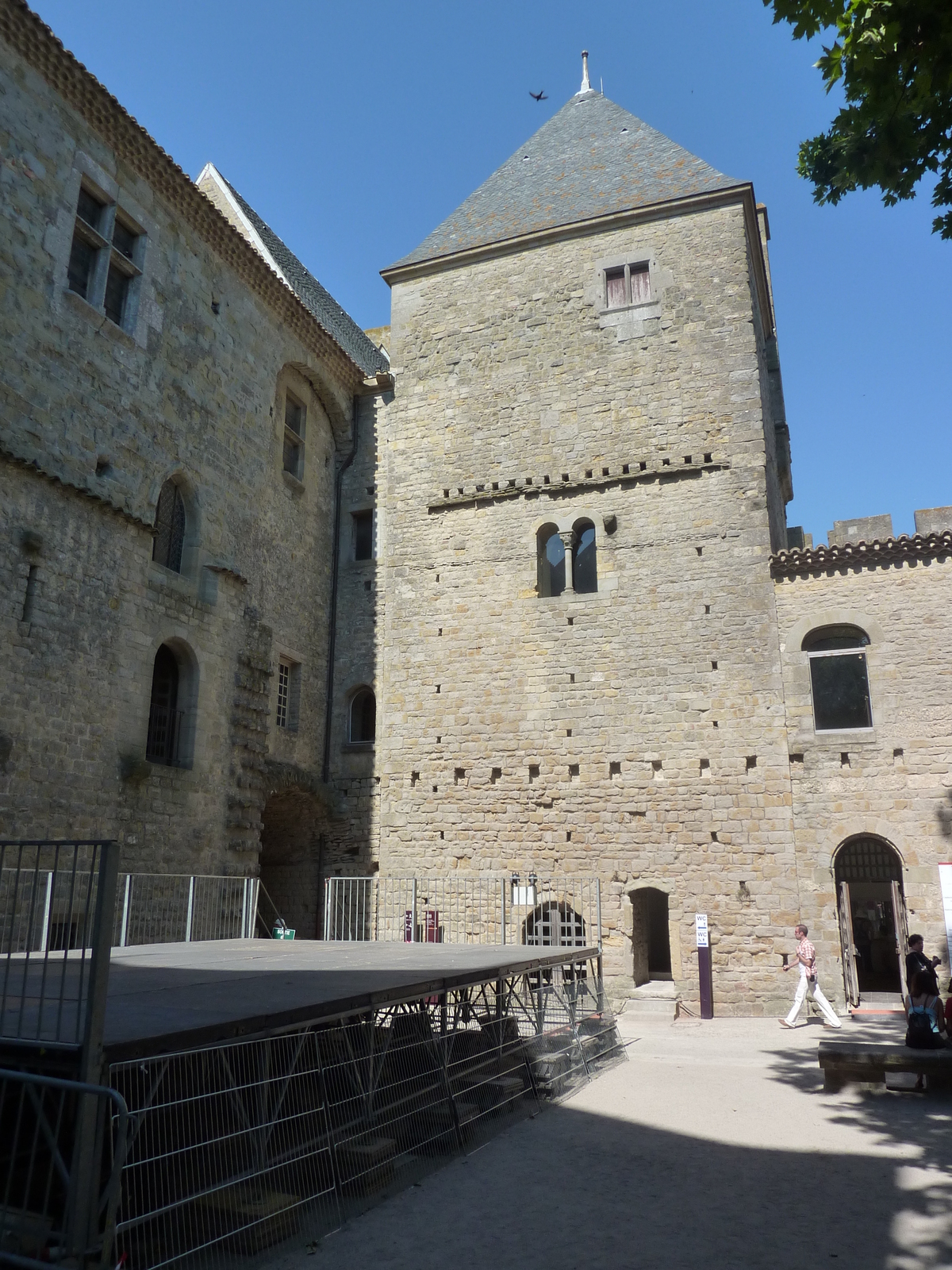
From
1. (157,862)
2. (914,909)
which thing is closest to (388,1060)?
(157,862)

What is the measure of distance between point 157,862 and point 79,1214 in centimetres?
822

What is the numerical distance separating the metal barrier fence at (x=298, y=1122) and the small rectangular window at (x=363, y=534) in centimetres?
1002

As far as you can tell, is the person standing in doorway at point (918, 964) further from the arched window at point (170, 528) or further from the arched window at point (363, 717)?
the arched window at point (170, 528)

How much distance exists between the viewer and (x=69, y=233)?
10836mm

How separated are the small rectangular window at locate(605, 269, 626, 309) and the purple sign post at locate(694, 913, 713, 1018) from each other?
9.81m

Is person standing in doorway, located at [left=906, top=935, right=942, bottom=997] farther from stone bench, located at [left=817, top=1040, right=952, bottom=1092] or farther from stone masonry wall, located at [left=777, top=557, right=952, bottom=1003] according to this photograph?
stone masonry wall, located at [left=777, top=557, right=952, bottom=1003]

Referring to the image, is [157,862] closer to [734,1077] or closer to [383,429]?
[734,1077]

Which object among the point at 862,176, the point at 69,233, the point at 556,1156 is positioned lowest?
the point at 556,1156

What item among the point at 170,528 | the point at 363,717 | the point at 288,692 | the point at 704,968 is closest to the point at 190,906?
the point at 288,692

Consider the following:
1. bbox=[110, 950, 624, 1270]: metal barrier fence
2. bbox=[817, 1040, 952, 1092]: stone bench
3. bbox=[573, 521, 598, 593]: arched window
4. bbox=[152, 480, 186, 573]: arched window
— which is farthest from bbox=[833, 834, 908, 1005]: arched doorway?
bbox=[152, 480, 186, 573]: arched window

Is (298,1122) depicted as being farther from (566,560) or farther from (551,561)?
(551,561)

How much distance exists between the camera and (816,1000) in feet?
34.7

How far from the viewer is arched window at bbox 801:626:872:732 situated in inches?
503

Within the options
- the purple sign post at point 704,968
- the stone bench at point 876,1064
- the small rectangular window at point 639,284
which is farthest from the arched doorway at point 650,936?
the small rectangular window at point 639,284
